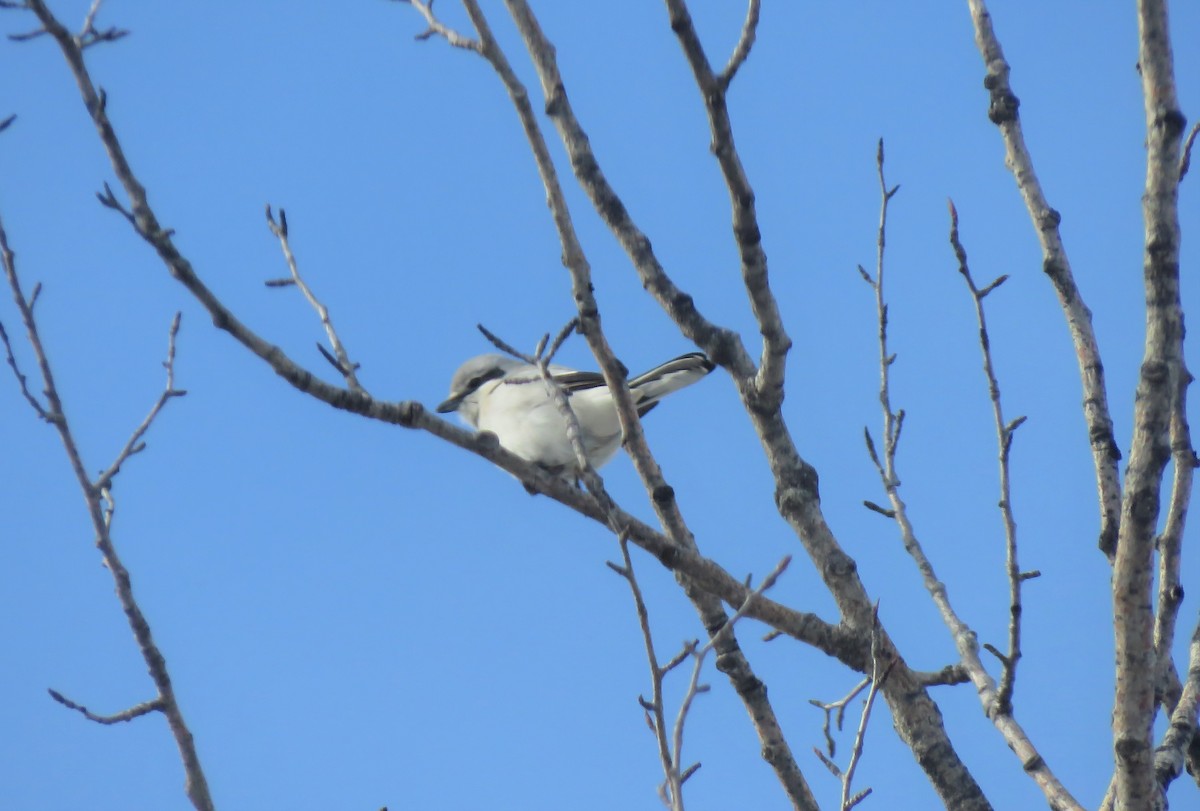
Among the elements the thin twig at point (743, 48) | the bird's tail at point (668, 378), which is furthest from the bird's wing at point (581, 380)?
the thin twig at point (743, 48)

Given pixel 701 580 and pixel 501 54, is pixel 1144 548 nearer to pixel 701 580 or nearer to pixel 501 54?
pixel 701 580

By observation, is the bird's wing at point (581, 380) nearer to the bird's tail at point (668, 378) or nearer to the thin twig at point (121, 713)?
the bird's tail at point (668, 378)

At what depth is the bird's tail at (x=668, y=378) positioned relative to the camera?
203 inches

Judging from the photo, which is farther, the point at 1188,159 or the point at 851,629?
the point at 851,629

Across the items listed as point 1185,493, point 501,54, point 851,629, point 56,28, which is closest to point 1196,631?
point 1185,493

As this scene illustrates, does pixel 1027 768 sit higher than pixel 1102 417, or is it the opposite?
pixel 1102 417

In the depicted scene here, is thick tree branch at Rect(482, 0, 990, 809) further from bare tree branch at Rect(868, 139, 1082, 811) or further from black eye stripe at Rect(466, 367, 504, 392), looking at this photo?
black eye stripe at Rect(466, 367, 504, 392)

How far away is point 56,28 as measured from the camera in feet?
8.75

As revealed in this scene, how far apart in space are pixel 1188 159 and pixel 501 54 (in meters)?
2.03

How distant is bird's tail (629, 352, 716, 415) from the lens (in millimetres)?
5156

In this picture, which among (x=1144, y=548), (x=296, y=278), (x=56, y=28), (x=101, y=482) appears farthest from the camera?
(x=296, y=278)

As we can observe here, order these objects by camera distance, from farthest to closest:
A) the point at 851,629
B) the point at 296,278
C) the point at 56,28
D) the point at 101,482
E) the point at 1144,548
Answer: the point at 851,629
the point at 296,278
the point at 101,482
the point at 1144,548
the point at 56,28

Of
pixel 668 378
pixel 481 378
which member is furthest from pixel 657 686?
pixel 481 378

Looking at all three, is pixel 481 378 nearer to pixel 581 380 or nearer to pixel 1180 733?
pixel 581 380
